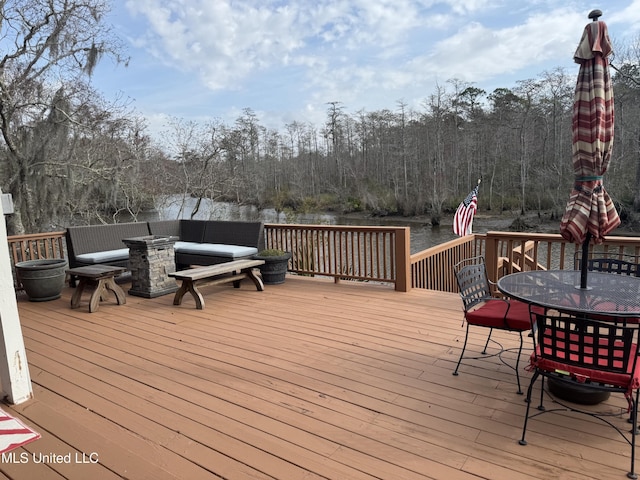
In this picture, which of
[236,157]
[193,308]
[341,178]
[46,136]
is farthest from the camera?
[341,178]

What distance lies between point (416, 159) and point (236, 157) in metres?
16.0

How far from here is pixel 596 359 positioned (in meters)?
1.79

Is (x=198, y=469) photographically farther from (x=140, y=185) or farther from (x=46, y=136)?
(x=140, y=185)

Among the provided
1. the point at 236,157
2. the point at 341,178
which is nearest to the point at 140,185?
the point at 236,157

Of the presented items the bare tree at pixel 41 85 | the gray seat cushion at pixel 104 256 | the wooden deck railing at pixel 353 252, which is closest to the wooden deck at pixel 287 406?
the wooden deck railing at pixel 353 252

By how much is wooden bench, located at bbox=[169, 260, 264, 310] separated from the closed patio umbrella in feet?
11.5

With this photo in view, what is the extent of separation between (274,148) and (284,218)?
21.6ft

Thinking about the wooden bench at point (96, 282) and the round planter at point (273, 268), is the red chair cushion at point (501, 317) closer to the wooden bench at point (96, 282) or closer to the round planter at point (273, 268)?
the round planter at point (273, 268)

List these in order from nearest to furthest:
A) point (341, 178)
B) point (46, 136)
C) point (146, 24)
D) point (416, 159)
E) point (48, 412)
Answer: point (48, 412) → point (146, 24) → point (46, 136) → point (416, 159) → point (341, 178)

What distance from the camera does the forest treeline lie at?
815 centimetres

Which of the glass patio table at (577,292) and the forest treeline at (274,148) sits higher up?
the forest treeline at (274,148)

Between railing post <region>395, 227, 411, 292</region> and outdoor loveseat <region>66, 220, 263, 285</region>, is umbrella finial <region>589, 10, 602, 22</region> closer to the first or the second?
railing post <region>395, 227, 411, 292</region>

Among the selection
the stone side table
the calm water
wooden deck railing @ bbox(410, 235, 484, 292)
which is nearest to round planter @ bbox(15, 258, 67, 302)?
the stone side table

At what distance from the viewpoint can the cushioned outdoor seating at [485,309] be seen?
248 centimetres
